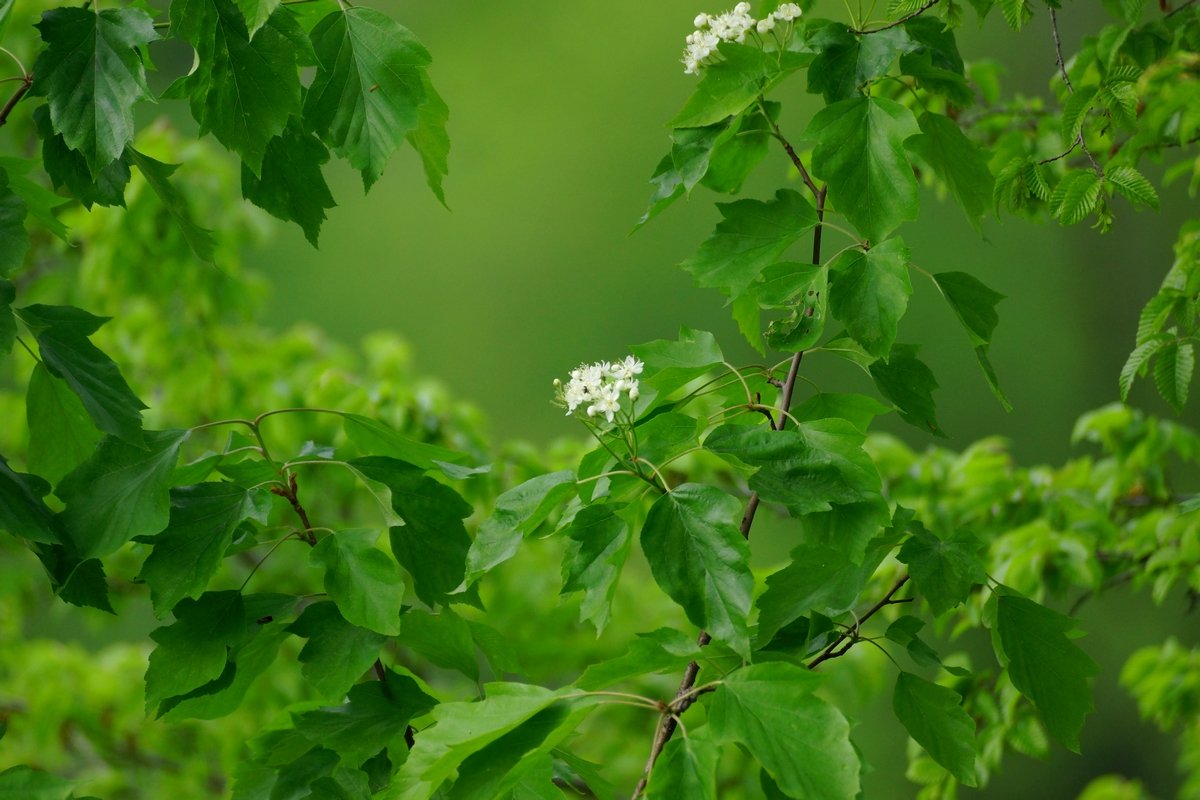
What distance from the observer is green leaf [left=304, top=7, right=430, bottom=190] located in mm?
573

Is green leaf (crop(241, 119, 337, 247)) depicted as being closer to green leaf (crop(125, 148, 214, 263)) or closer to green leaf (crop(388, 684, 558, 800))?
green leaf (crop(125, 148, 214, 263))

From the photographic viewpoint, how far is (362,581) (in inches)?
22.5

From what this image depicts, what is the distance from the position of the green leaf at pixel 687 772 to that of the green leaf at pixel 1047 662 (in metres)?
0.19

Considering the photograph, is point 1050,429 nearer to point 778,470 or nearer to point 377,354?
point 377,354

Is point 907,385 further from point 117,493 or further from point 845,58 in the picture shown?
point 117,493

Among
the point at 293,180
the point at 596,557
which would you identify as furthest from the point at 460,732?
the point at 293,180

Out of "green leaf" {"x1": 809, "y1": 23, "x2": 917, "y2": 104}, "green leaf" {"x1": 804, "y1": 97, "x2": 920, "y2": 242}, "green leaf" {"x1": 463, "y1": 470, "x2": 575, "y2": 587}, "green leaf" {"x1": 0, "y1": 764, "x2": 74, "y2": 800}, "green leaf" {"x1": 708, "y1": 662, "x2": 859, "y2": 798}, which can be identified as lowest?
"green leaf" {"x1": 0, "y1": 764, "x2": 74, "y2": 800}

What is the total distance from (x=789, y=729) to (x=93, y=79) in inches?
17.0

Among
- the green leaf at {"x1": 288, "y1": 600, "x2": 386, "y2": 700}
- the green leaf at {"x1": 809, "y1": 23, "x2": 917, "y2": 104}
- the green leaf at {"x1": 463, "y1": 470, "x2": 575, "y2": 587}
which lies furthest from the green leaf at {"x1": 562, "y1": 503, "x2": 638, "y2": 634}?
the green leaf at {"x1": 809, "y1": 23, "x2": 917, "y2": 104}

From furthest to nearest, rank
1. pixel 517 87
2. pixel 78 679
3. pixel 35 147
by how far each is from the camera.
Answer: pixel 517 87 < pixel 35 147 < pixel 78 679

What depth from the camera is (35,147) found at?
2.41 meters

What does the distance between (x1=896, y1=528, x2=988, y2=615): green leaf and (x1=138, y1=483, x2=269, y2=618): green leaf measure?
318 millimetres

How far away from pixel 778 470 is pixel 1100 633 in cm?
249

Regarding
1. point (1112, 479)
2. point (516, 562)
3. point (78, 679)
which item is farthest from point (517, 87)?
point (1112, 479)
